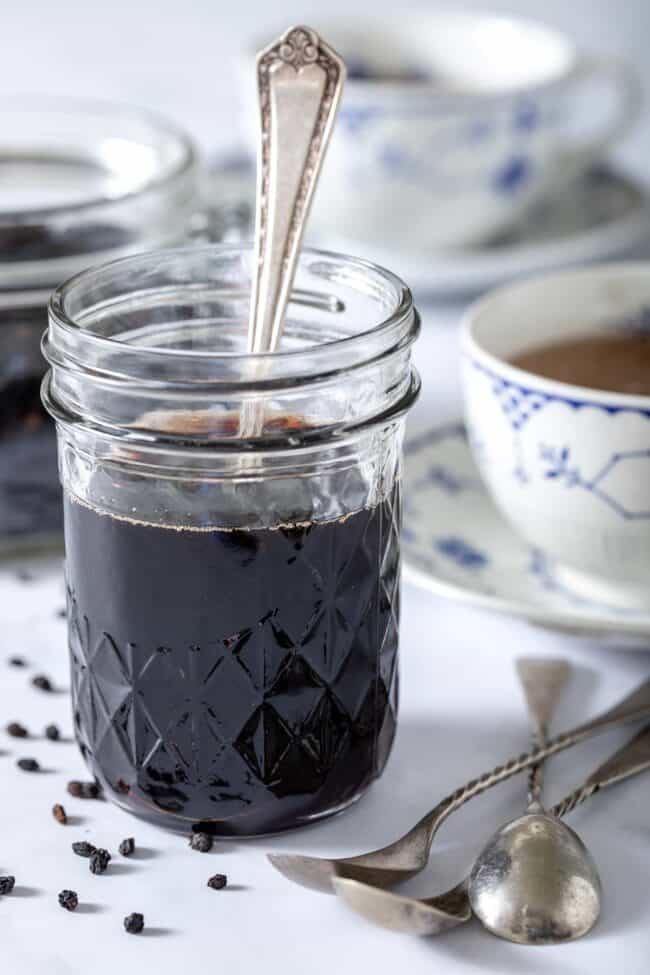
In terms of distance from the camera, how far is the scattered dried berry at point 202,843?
0.89m

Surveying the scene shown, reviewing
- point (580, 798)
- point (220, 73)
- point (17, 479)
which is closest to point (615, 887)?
point (580, 798)

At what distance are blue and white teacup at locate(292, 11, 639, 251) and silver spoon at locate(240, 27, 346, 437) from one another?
2.56ft

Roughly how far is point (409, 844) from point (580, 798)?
0.38 ft

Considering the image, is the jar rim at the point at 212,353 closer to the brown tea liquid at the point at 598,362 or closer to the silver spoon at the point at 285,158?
the silver spoon at the point at 285,158

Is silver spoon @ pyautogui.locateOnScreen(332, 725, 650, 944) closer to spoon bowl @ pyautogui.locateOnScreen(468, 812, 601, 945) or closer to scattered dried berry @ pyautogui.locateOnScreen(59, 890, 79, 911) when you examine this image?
spoon bowl @ pyautogui.locateOnScreen(468, 812, 601, 945)

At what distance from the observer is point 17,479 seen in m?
1.21

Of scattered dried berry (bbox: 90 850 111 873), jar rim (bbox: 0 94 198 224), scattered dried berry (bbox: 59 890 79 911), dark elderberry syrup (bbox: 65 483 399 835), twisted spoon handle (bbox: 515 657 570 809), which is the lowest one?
scattered dried berry (bbox: 90 850 111 873)

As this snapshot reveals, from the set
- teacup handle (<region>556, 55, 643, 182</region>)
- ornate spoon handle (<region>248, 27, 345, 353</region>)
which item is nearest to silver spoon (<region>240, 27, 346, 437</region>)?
ornate spoon handle (<region>248, 27, 345, 353</region>)

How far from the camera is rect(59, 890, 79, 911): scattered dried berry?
842mm

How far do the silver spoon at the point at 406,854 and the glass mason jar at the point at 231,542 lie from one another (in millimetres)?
51

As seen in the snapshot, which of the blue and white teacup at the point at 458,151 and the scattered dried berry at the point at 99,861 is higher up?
the blue and white teacup at the point at 458,151

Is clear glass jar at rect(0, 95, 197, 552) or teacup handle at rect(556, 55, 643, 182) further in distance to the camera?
teacup handle at rect(556, 55, 643, 182)

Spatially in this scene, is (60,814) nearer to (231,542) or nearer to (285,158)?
(231,542)

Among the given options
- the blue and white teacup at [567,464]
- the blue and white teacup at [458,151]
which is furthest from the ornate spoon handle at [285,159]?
the blue and white teacup at [458,151]
